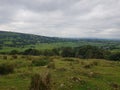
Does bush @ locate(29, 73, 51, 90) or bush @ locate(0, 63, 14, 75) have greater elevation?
bush @ locate(29, 73, 51, 90)

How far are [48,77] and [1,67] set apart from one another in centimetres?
1036

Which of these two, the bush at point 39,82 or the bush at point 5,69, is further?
the bush at point 5,69

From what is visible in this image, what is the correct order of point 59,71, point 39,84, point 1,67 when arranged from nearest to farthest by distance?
point 39,84
point 1,67
point 59,71

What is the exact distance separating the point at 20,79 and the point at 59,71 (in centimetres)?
591

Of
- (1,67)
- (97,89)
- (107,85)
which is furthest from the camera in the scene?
(1,67)

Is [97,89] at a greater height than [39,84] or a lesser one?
lesser

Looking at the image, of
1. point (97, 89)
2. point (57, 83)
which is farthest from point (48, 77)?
point (97, 89)

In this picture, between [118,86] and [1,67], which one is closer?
[118,86]

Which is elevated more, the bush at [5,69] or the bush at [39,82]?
the bush at [39,82]

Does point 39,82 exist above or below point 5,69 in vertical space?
above

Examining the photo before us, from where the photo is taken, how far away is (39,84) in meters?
15.6

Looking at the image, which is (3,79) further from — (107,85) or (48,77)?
(107,85)

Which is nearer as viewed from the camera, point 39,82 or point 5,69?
point 39,82

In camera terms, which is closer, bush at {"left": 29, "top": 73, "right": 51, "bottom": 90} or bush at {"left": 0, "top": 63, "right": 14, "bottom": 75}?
bush at {"left": 29, "top": 73, "right": 51, "bottom": 90}
